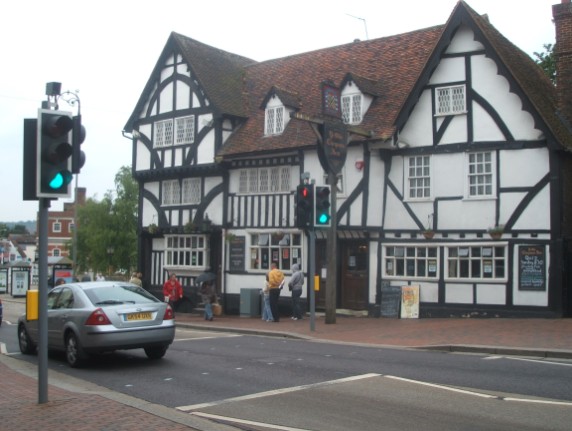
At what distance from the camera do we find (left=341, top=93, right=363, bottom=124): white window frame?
2294 cm

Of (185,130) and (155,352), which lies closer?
(155,352)

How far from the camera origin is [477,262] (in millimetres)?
20094

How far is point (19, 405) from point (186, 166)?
763 inches

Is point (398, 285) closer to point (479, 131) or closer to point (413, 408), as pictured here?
point (479, 131)

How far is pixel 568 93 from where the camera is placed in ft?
69.1

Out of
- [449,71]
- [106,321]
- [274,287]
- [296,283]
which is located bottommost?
[106,321]

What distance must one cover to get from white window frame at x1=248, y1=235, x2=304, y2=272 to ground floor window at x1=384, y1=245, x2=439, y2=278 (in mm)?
3395

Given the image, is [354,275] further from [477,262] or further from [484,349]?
[484,349]

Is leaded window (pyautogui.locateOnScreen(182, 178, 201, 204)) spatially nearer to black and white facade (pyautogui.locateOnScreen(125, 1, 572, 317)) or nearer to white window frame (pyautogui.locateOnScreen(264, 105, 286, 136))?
black and white facade (pyautogui.locateOnScreen(125, 1, 572, 317))

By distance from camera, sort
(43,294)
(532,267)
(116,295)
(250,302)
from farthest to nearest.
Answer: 1. (250,302)
2. (532,267)
3. (116,295)
4. (43,294)

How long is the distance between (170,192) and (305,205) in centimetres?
1199

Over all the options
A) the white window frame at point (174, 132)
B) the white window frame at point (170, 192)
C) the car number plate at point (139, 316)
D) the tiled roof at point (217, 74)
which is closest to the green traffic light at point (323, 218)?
the car number plate at point (139, 316)

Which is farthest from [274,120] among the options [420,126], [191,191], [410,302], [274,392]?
[274,392]

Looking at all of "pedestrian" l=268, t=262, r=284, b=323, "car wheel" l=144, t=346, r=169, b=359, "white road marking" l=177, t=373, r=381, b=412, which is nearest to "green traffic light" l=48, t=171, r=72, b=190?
"white road marking" l=177, t=373, r=381, b=412
